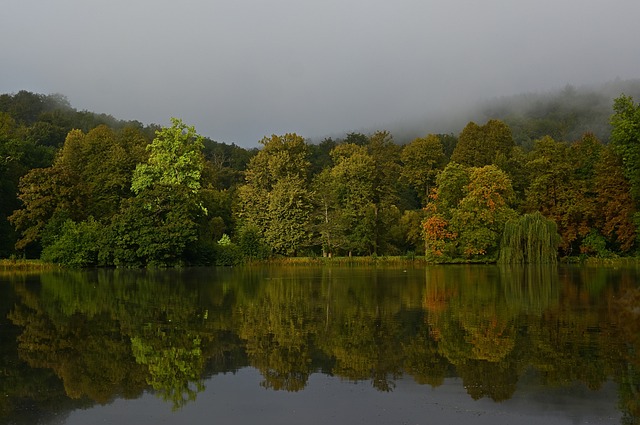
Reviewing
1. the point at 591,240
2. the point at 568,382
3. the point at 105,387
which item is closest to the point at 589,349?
the point at 568,382

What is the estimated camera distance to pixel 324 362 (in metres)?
11.9

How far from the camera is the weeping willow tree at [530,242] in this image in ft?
173

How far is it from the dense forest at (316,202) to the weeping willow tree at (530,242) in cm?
10

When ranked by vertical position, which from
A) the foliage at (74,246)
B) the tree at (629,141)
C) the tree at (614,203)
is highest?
the tree at (629,141)

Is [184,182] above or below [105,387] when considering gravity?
above

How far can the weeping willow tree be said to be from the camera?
173 feet

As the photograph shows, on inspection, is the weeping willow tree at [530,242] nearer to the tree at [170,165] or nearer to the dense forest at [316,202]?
the dense forest at [316,202]

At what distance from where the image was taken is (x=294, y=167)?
68.5 m

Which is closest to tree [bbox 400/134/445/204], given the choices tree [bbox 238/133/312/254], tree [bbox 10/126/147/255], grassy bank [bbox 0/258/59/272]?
tree [bbox 238/133/312/254]

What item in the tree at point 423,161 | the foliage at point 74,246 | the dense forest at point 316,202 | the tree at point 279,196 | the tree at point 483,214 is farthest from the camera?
the tree at point 423,161

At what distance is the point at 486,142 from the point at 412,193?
17.4m

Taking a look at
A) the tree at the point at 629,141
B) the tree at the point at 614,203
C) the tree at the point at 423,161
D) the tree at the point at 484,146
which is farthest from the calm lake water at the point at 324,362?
the tree at the point at 423,161

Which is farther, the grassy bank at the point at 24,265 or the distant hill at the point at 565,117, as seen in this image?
the distant hill at the point at 565,117

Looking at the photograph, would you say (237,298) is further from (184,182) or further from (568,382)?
(184,182)
